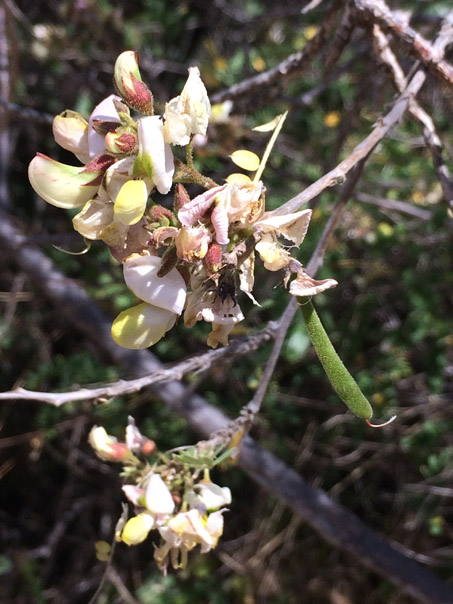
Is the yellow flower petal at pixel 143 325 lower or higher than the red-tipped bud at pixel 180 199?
lower

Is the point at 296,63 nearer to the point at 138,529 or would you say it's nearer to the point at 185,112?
Result: the point at 185,112

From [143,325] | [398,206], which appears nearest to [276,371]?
[398,206]

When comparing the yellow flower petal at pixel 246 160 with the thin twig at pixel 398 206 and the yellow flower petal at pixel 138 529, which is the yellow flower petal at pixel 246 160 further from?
the thin twig at pixel 398 206

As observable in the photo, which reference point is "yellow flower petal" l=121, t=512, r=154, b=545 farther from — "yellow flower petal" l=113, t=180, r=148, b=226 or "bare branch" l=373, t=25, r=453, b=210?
"bare branch" l=373, t=25, r=453, b=210

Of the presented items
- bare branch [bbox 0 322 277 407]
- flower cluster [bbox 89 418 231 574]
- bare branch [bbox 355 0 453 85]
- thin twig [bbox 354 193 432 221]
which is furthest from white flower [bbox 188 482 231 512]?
thin twig [bbox 354 193 432 221]

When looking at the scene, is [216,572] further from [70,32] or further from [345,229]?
[70,32]

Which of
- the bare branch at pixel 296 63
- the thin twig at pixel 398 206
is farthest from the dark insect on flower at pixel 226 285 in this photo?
the thin twig at pixel 398 206

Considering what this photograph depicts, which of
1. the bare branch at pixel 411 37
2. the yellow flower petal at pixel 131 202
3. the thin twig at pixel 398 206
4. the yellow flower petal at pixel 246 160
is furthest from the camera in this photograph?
the thin twig at pixel 398 206
